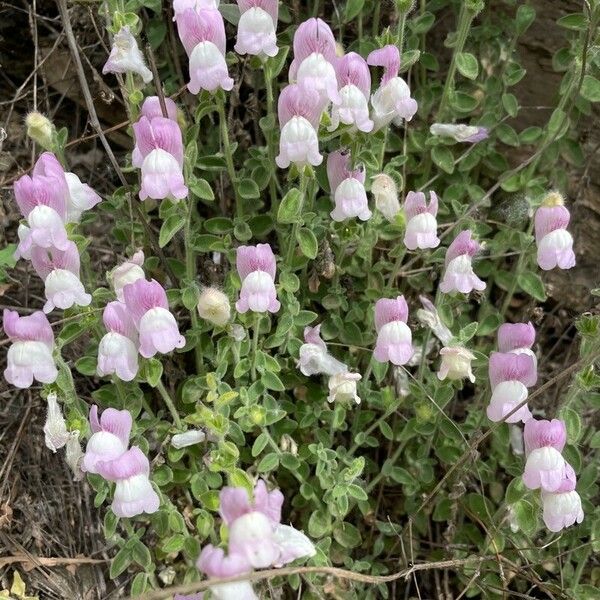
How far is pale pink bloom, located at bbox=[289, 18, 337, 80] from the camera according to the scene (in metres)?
2.05

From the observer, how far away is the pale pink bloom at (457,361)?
221cm

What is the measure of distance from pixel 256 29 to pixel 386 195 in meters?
0.54

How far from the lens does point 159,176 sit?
2.03 meters

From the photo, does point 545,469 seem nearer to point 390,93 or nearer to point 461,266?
point 461,266

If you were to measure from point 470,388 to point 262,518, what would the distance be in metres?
1.60

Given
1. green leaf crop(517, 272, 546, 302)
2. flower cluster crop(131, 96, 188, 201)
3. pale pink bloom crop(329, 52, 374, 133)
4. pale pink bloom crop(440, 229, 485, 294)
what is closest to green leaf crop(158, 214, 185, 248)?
flower cluster crop(131, 96, 188, 201)

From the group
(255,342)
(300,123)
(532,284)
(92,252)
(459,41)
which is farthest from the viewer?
(92,252)

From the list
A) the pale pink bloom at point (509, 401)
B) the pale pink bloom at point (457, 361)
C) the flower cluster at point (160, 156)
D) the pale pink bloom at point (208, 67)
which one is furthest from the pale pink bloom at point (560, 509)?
the pale pink bloom at point (208, 67)

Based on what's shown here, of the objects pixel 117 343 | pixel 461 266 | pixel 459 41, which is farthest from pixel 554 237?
pixel 117 343

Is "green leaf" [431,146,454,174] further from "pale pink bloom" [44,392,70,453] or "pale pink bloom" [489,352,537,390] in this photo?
"pale pink bloom" [44,392,70,453]

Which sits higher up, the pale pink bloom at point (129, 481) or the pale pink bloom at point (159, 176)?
the pale pink bloom at point (159, 176)

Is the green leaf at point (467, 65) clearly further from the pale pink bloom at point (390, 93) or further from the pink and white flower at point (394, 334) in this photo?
the pink and white flower at point (394, 334)

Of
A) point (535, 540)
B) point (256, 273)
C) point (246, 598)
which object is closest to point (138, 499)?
point (246, 598)

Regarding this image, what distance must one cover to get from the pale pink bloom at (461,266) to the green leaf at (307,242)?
36 centimetres
